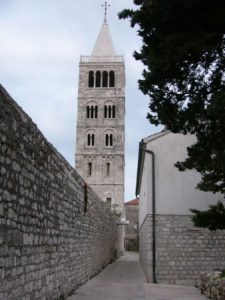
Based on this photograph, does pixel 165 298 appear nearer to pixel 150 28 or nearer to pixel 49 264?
pixel 49 264

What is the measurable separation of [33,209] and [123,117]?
2228 inches

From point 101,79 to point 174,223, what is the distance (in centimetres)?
5212

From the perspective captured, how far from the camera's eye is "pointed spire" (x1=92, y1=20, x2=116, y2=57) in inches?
2628

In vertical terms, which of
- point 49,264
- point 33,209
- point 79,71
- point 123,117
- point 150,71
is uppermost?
point 79,71

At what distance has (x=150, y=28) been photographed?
8.15m

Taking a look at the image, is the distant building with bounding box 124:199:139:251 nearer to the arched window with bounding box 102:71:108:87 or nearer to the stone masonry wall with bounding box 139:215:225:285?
the arched window with bounding box 102:71:108:87

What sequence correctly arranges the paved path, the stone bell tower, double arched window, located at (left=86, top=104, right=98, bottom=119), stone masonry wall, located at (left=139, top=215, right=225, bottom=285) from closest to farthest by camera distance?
the paved path < stone masonry wall, located at (left=139, top=215, right=225, bottom=285) < the stone bell tower < double arched window, located at (left=86, top=104, right=98, bottom=119)

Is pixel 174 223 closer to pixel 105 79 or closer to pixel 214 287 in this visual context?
pixel 214 287

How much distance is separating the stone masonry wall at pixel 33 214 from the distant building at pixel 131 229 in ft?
162

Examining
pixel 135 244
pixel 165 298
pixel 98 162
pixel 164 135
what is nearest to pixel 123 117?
pixel 98 162

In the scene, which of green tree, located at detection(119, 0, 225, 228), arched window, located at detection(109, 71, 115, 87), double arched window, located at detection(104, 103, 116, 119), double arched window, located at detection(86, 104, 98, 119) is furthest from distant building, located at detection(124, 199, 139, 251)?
green tree, located at detection(119, 0, 225, 228)

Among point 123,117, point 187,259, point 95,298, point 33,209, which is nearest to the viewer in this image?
point 33,209

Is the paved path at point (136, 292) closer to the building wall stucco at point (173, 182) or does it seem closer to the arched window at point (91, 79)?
the building wall stucco at point (173, 182)

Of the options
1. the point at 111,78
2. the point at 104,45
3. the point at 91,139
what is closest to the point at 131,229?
the point at 91,139
